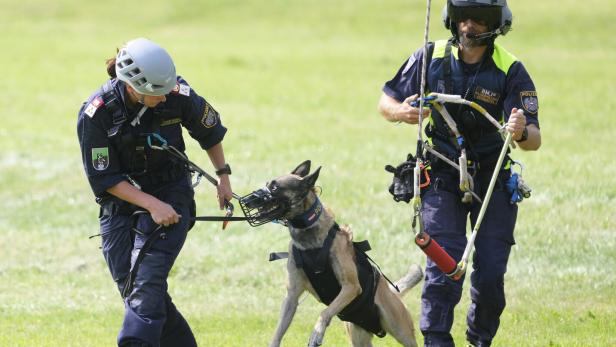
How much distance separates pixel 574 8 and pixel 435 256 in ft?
127

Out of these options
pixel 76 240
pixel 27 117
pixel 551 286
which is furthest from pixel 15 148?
pixel 551 286

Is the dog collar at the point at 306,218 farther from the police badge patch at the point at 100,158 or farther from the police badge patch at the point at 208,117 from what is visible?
the police badge patch at the point at 100,158

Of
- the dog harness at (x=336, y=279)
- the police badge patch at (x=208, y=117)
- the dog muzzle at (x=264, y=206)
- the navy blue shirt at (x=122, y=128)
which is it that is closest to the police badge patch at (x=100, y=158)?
the navy blue shirt at (x=122, y=128)

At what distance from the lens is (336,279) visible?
753 centimetres

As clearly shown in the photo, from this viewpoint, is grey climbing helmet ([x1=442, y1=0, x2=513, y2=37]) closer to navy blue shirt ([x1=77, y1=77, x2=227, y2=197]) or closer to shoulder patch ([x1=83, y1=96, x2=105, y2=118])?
navy blue shirt ([x1=77, y1=77, x2=227, y2=197])

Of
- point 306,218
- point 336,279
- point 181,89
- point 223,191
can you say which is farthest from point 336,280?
point 181,89

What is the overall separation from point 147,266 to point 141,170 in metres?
0.65

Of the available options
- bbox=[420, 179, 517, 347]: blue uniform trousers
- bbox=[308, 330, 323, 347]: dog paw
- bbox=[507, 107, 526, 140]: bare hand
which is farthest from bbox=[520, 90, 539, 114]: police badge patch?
bbox=[308, 330, 323, 347]: dog paw

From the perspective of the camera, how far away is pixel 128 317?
22.8 ft

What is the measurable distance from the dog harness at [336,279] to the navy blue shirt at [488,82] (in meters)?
1.08

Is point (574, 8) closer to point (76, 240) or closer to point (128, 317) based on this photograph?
point (76, 240)

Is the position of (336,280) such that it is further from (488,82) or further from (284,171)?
(284,171)

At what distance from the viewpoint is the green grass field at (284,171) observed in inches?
405

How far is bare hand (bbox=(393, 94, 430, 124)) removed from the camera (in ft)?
23.8
